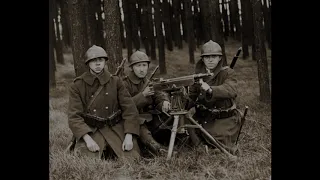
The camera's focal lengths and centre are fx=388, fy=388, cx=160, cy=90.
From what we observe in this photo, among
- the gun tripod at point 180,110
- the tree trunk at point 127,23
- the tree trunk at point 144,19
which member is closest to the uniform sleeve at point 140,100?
the gun tripod at point 180,110

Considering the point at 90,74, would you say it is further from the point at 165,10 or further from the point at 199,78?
the point at 165,10

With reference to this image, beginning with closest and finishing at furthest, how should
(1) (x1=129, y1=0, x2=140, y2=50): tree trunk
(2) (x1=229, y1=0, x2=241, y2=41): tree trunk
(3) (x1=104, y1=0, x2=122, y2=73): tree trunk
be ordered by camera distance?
1. (3) (x1=104, y1=0, x2=122, y2=73): tree trunk
2. (2) (x1=229, y1=0, x2=241, y2=41): tree trunk
3. (1) (x1=129, y1=0, x2=140, y2=50): tree trunk

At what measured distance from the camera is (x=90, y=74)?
4816 millimetres

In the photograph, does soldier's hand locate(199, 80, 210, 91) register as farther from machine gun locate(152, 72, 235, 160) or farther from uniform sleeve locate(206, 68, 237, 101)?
uniform sleeve locate(206, 68, 237, 101)

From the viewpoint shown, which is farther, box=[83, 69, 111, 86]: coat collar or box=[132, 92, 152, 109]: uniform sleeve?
box=[132, 92, 152, 109]: uniform sleeve

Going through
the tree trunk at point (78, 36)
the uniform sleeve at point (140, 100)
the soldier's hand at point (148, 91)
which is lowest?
the uniform sleeve at point (140, 100)

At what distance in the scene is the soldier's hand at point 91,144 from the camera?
4699 millimetres

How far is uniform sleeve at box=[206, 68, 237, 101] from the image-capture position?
4851 mm

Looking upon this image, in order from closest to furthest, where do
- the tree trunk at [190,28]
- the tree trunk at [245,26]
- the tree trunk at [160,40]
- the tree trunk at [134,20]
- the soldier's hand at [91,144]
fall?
the soldier's hand at [91,144]
the tree trunk at [245,26]
the tree trunk at [134,20]
the tree trunk at [190,28]
the tree trunk at [160,40]

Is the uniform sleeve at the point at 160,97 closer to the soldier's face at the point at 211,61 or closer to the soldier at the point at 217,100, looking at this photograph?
the soldier at the point at 217,100

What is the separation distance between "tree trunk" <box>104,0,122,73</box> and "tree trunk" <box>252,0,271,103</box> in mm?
1913
